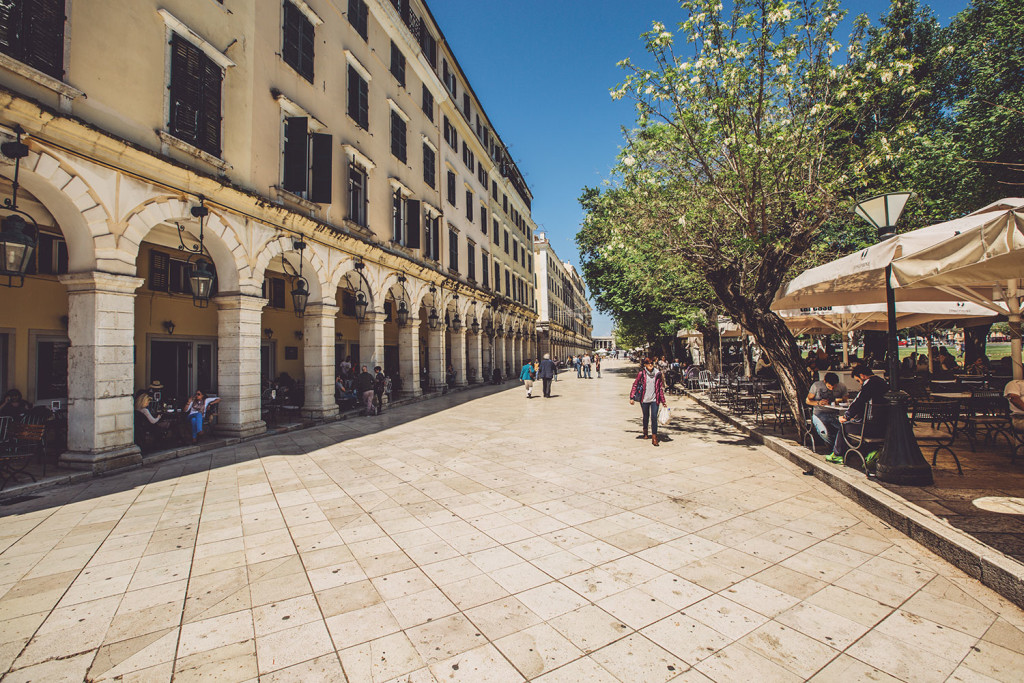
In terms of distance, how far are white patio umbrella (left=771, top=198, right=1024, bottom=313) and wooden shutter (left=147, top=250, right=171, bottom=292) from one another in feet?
46.8

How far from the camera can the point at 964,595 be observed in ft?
10.0

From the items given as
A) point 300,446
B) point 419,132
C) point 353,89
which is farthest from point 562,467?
point 419,132

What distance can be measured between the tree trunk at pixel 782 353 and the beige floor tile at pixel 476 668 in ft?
24.0

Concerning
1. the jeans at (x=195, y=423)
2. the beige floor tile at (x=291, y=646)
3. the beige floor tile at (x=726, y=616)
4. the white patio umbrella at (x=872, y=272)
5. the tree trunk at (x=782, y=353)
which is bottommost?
the beige floor tile at (x=291, y=646)

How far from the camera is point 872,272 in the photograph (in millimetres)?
5539

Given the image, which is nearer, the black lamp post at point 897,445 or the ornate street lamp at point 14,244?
the black lamp post at point 897,445

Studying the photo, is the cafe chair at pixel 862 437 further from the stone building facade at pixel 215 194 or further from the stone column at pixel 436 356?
the stone column at pixel 436 356

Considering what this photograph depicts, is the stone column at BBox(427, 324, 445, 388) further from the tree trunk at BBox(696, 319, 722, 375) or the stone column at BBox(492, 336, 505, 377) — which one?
the tree trunk at BBox(696, 319, 722, 375)

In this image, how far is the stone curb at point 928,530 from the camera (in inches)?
120

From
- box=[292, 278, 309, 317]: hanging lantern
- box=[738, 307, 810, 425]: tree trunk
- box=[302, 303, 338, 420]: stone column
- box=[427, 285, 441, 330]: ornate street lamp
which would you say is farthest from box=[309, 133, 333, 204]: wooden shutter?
box=[738, 307, 810, 425]: tree trunk

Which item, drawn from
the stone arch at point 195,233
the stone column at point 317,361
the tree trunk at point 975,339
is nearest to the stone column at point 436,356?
the stone column at point 317,361

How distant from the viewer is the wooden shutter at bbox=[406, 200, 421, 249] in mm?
16641

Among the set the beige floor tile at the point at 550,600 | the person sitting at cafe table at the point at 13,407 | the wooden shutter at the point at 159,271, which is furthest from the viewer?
the wooden shutter at the point at 159,271

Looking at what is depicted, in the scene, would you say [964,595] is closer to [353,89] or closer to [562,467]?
[562,467]
